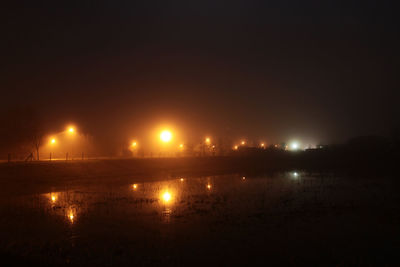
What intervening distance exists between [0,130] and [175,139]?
57645 mm

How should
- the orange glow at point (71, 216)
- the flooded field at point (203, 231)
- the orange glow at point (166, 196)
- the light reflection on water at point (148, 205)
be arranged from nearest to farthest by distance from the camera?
the flooded field at point (203, 231), the orange glow at point (71, 216), the light reflection on water at point (148, 205), the orange glow at point (166, 196)

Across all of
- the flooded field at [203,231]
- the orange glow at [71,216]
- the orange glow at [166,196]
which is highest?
the orange glow at [166,196]

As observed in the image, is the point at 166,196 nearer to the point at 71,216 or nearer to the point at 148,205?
the point at 148,205

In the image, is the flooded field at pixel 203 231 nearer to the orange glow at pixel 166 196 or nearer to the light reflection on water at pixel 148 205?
the light reflection on water at pixel 148 205

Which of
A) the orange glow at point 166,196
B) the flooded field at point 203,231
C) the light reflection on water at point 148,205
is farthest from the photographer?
the orange glow at point 166,196

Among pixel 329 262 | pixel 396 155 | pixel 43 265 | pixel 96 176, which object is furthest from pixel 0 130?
pixel 396 155

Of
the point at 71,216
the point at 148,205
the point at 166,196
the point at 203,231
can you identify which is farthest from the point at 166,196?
the point at 203,231

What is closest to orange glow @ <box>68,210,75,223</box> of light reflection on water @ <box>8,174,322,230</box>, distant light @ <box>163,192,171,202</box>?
light reflection on water @ <box>8,174,322,230</box>

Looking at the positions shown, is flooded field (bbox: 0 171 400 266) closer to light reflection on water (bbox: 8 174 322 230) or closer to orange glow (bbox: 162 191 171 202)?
light reflection on water (bbox: 8 174 322 230)

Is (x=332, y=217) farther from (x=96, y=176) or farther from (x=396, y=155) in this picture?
(x=396, y=155)

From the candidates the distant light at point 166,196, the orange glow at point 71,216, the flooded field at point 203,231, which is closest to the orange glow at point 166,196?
the distant light at point 166,196

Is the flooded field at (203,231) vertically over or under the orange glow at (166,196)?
under

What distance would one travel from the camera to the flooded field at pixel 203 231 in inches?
464

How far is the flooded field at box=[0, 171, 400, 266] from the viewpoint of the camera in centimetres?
1180
